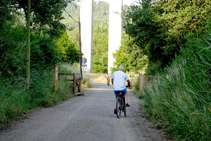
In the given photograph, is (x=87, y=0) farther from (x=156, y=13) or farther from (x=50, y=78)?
(x=50, y=78)

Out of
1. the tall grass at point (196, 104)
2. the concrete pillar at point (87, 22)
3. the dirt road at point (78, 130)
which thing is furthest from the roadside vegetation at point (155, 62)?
the concrete pillar at point (87, 22)

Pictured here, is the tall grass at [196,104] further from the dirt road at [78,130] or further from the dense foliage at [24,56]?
the dense foliage at [24,56]

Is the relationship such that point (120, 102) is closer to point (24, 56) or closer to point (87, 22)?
point (24, 56)

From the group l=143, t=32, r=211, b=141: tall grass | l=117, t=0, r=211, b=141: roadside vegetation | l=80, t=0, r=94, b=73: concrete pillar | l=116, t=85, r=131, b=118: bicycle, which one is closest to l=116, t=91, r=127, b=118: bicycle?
l=116, t=85, r=131, b=118: bicycle

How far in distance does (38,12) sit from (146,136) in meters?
12.7

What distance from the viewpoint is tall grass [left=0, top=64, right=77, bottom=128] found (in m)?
9.15

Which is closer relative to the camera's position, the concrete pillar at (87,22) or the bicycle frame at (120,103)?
the bicycle frame at (120,103)

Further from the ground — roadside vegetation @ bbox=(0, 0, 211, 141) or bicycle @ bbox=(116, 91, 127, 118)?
roadside vegetation @ bbox=(0, 0, 211, 141)

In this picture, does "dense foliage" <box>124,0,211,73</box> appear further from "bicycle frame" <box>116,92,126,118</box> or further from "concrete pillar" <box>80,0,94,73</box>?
"concrete pillar" <box>80,0,94,73</box>

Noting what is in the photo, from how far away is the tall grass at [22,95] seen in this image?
9.15 meters

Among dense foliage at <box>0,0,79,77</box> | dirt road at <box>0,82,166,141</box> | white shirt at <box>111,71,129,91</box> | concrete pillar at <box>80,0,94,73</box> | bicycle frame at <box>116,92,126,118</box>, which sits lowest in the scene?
dirt road at <box>0,82,166,141</box>

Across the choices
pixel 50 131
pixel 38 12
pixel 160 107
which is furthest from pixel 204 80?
pixel 38 12

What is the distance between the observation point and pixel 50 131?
737cm

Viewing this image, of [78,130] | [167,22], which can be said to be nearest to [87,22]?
[167,22]
